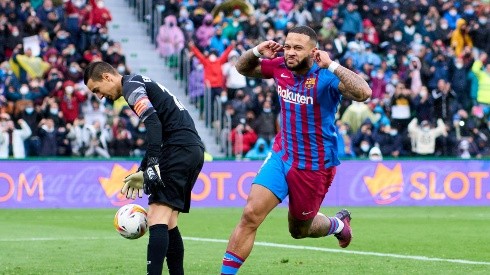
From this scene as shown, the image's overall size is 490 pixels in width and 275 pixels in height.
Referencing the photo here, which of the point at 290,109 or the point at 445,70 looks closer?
the point at 290,109

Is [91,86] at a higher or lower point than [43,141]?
higher

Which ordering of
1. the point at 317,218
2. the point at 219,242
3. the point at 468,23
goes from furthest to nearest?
1. the point at 468,23
2. the point at 219,242
3. the point at 317,218

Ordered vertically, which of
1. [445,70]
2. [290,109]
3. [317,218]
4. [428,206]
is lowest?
[428,206]

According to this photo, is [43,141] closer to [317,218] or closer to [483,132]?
[483,132]

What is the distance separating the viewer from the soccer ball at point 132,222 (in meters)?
9.88

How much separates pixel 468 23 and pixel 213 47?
839 centimetres

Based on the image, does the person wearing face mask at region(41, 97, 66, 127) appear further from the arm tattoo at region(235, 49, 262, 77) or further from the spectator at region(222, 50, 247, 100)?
the arm tattoo at region(235, 49, 262, 77)

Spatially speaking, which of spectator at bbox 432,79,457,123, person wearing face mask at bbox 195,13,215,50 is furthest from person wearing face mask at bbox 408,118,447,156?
person wearing face mask at bbox 195,13,215,50

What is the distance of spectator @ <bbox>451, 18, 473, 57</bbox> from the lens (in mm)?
32031

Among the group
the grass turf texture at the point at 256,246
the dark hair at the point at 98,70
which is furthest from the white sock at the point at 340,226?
the dark hair at the point at 98,70

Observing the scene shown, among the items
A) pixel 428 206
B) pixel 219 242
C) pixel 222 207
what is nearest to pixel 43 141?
pixel 222 207

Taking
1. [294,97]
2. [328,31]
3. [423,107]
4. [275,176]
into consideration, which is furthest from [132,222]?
[328,31]

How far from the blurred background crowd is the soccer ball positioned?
48.6 ft

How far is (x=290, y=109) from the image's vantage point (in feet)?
32.9
